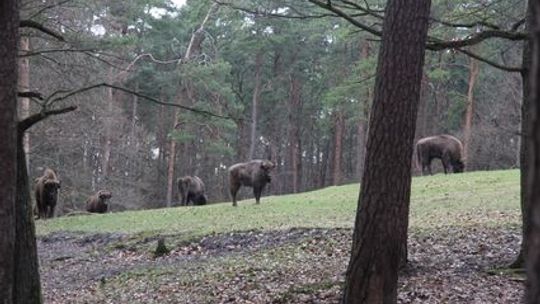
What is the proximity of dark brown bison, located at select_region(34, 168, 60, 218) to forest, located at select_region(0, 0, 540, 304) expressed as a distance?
0.20 metres

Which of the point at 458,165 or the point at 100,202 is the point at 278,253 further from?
the point at 458,165

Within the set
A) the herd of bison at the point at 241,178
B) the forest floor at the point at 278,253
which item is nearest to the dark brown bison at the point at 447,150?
the herd of bison at the point at 241,178

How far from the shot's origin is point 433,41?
7.98m

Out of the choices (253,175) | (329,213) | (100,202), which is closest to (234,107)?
(100,202)

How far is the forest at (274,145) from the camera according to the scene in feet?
21.2

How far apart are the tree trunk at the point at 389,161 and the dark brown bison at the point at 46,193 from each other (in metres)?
19.8

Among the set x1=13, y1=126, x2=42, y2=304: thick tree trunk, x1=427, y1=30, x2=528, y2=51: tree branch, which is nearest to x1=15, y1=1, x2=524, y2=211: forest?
x1=13, y1=126, x2=42, y2=304: thick tree trunk

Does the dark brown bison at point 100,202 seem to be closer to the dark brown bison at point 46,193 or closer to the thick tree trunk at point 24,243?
the dark brown bison at point 46,193

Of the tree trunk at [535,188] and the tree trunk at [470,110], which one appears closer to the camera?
the tree trunk at [535,188]

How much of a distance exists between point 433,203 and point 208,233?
6.85m

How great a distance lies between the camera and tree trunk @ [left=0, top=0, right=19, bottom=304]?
5820 millimetres

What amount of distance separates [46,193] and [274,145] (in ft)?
104

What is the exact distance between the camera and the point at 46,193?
24484mm

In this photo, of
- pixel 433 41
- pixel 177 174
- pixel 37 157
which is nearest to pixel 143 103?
pixel 177 174
